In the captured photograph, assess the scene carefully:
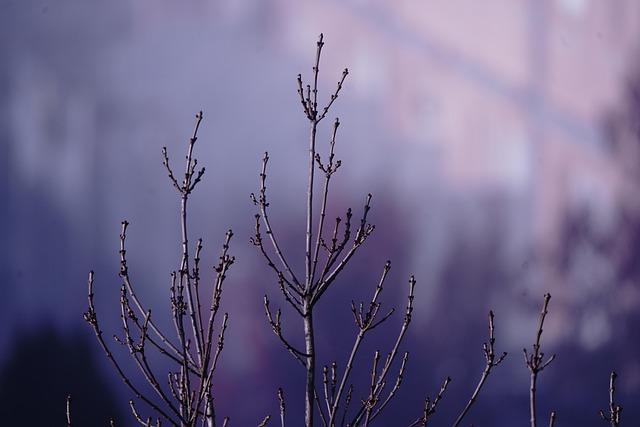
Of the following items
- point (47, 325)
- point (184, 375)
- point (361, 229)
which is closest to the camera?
point (184, 375)

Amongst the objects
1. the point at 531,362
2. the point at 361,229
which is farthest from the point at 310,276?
the point at 531,362

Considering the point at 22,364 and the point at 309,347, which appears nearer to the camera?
the point at 309,347

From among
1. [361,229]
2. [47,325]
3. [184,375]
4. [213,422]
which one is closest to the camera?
[184,375]

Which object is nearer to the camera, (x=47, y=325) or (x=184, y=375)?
(x=184, y=375)

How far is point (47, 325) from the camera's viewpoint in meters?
5.62

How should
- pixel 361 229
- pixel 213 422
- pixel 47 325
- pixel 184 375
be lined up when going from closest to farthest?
1. pixel 184 375
2. pixel 213 422
3. pixel 361 229
4. pixel 47 325

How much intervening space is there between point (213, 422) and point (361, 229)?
0.92 meters

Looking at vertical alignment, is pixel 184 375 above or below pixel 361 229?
below

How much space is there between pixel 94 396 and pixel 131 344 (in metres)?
4.21

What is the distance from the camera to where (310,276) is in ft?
7.56

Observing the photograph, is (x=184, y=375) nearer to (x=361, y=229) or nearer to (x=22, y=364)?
(x=361, y=229)

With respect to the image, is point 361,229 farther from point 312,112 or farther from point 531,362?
point 531,362

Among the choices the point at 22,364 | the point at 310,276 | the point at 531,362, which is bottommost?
the point at 531,362

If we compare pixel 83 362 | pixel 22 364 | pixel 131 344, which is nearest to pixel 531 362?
pixel 131 344
